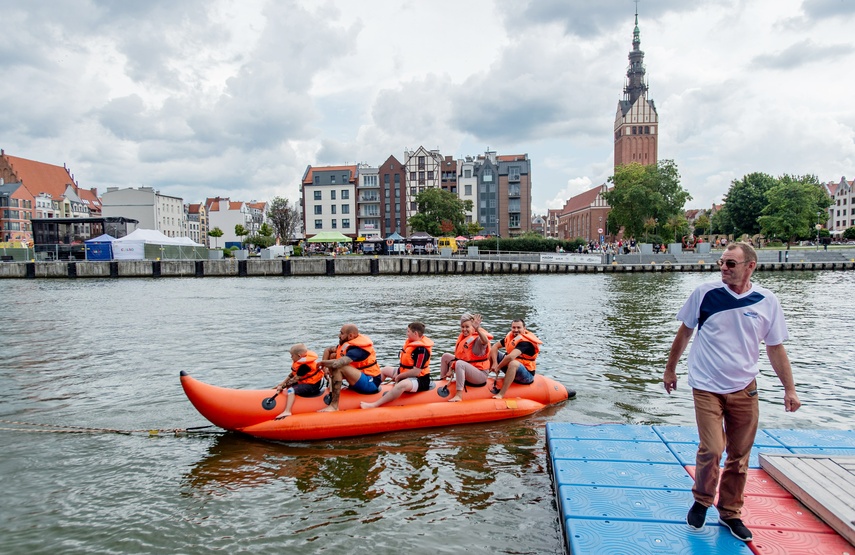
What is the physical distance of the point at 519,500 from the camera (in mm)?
7375

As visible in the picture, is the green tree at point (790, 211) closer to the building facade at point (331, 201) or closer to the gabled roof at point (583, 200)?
the gabled roof at point (583, 200)

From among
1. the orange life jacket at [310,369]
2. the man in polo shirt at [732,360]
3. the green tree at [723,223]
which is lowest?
the orange life jacket at [310,369]

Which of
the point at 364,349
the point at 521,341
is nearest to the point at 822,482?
the point at 521,341

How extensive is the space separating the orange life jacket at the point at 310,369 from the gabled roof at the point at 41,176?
125794 millimetres

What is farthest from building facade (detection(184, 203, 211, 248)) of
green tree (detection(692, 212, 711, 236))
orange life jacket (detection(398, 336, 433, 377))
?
orange life jacket (detection(398, 336, 433, 377))

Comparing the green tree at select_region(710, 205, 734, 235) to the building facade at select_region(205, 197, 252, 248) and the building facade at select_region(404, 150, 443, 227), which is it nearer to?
the building facade at select_region(404, 150, 443, 227)

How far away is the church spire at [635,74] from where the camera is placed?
117375 millimetres

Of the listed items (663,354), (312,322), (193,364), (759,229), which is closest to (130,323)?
(312,322)

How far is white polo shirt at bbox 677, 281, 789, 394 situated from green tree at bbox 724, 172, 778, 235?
9273cm

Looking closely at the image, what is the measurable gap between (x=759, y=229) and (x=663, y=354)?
86342 millimetres

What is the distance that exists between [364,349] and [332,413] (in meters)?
1.17

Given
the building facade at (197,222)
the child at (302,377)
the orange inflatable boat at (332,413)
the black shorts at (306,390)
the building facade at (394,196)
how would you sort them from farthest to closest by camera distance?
the building facade at (197,222) → the building facade at (394,196) → the black shorts at (306,390) → the child at (302,377) → the orange inflatable boat at (332,413)

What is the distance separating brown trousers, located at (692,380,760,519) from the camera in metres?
4.70

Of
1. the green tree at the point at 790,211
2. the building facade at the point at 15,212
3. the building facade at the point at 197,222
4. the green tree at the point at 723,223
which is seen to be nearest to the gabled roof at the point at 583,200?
the green tree at the point at 723,223
